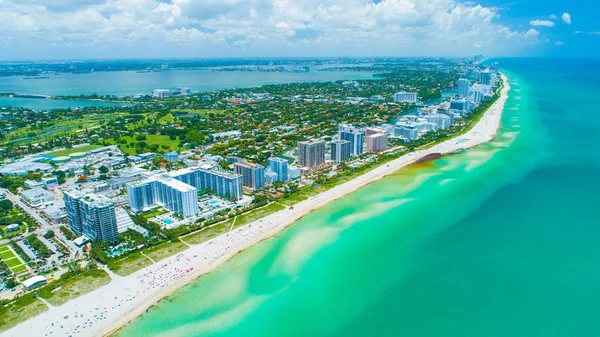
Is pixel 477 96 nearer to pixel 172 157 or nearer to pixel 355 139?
pixel 355 139

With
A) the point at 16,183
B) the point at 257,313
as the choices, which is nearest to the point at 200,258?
the point at 257,313

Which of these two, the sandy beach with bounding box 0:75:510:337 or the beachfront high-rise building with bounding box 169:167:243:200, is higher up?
the beachfront high-rise building with bounding box 169:167:243:200

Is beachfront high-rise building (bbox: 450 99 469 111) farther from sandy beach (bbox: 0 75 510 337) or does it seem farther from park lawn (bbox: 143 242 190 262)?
park lawn (bbox: 143 242 190 262)

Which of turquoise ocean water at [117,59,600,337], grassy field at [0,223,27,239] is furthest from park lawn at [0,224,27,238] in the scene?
turquoise ocean water at [117,59,600,337]

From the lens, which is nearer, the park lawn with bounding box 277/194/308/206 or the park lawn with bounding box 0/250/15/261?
the park lawn with bounding box 0/250/15/261

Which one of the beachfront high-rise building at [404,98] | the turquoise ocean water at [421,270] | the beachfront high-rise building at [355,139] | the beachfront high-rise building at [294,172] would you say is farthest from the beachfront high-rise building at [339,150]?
the beachfront high-rise building at [404,98]

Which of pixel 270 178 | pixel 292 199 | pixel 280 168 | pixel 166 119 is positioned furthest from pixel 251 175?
pixel 166 119

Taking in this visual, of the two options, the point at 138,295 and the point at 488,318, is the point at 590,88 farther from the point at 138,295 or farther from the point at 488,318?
the point at 138,295
